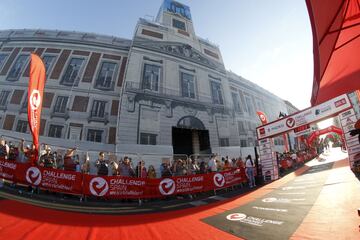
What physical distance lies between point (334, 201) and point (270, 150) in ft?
28.5

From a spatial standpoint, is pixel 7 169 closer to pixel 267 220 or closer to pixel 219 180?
pixel 267 220

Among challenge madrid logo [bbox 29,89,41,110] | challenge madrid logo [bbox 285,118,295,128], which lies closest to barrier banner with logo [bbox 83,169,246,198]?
challenge madrid logo [bbox 29,89,41,110]

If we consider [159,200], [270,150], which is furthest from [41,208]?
[270,150]

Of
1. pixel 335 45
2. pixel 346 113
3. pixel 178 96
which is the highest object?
pixel 178 96

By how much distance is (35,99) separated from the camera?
908cm

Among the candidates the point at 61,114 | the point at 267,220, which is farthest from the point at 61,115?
the point at 267,220

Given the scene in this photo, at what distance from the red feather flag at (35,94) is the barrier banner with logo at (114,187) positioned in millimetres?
2791

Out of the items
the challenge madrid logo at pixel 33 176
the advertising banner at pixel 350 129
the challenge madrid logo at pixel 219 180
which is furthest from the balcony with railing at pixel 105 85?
the advertising banner at pixel 350 129

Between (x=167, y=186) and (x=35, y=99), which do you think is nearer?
(x=35, y=99)

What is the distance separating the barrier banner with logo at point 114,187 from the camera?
8367 millimetres

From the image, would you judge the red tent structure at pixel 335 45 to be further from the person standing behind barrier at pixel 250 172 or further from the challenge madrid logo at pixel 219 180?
the person standing behind barrier at pixel 250 172

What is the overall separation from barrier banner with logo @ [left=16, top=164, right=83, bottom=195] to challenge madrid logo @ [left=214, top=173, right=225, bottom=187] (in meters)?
6.91

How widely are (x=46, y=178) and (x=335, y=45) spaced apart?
375 inches

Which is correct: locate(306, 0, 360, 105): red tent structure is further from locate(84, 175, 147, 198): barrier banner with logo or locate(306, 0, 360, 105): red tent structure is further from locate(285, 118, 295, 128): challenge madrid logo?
locate(285, 118, 295, 128): challenge madrid logo
